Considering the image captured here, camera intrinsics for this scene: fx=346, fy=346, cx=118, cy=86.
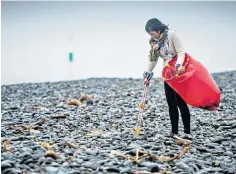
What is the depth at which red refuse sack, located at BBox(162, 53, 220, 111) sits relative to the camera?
257 inches

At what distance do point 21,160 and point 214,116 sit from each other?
698 cm

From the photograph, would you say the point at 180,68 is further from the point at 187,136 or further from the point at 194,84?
the point at 187,136

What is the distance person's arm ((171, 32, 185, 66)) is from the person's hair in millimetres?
260

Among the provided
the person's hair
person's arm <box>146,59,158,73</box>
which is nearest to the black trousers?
person's arm <box>146,59,158,73</box>

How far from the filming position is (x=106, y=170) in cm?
502

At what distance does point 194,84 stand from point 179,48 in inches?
29.0

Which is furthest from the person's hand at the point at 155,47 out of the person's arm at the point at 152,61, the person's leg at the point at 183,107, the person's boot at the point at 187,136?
the person's boot at the point at 187,136

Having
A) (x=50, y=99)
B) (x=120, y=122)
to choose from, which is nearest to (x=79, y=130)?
(x=120, y=122)

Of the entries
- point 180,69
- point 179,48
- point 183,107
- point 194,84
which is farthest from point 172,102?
point 179,48

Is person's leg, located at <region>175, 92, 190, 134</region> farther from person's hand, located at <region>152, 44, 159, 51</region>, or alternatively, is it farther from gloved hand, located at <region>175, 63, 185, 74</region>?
person's hand, located at <region>152, 44, 159, 51</region>

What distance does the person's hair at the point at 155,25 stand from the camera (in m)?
6.62

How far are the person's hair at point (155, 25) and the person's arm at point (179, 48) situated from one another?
0.85 feet

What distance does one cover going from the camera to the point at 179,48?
6551 millimetres

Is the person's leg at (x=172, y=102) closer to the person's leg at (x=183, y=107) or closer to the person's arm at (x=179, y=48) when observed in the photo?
the person's leg at (x=183, y=107)
